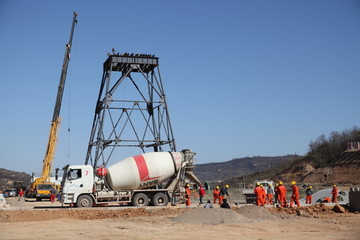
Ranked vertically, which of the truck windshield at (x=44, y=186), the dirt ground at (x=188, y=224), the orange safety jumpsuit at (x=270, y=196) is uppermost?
the truck windshield at (x=44, y=186)

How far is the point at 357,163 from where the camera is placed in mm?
75688

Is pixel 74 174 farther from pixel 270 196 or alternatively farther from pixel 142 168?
pixel 270 196

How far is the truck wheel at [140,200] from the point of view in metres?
28.1

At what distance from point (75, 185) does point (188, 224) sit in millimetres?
11346

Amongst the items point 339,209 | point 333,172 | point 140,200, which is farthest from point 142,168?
point 333,172

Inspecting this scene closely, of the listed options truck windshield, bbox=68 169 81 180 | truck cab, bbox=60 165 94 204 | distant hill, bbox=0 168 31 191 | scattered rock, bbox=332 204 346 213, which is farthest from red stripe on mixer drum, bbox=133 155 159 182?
distant hill, bbox=0 168 31 191

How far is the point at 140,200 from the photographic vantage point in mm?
28266

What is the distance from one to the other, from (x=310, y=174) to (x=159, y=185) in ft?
192

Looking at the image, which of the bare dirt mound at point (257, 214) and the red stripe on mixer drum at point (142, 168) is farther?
the red stripe on mixer drum at point (142, 168)

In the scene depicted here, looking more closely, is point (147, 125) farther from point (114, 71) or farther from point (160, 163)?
point (160, 163)

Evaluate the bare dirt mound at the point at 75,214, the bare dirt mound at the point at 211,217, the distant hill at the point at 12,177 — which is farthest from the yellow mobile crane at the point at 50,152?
the distant hill at the point at 12,177

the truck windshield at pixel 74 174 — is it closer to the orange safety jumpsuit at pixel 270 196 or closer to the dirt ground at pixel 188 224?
the dirt ground at pixel 188 224

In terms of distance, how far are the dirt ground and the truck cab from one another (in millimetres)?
3079

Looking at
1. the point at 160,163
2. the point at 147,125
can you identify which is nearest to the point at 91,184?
the point at 160,163
